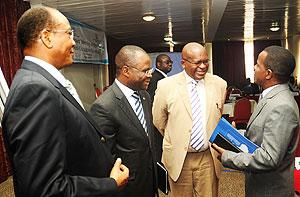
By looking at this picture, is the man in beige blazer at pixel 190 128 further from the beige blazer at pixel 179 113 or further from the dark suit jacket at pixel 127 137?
the dark suit jacket at pixel 127 137

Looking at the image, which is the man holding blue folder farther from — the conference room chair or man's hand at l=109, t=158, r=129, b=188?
the conference room chair

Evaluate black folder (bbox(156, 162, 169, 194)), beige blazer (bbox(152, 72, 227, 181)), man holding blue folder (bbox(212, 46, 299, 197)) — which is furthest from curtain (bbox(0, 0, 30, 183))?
man holding blue folder (bbox(212, 46, 299, 197))

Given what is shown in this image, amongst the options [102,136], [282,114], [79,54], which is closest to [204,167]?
[282,114]

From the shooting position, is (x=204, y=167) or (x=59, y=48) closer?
(x=59, y=48)

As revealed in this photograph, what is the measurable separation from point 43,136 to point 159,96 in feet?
5.16

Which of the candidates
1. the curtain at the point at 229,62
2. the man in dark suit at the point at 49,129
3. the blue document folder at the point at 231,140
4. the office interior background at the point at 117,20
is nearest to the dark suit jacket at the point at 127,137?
the blue document folder at the point at 231,140

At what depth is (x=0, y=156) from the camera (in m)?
4.40

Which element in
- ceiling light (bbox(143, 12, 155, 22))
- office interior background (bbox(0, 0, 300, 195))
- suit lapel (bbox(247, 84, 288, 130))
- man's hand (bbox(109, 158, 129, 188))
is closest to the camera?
man's hand (bbox(109, 158, 129, 188))

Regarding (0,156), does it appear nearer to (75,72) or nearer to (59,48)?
(75,72)

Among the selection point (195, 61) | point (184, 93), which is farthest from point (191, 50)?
point (184, 93)

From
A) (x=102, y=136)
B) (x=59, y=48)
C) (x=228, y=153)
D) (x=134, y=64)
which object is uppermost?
(x=59, y=48)

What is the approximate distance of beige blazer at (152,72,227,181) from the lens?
7.51 ft

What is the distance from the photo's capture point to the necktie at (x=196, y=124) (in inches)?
89.9

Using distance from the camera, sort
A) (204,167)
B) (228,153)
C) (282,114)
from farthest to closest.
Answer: (204,167)
(228,153)
(282,114)
